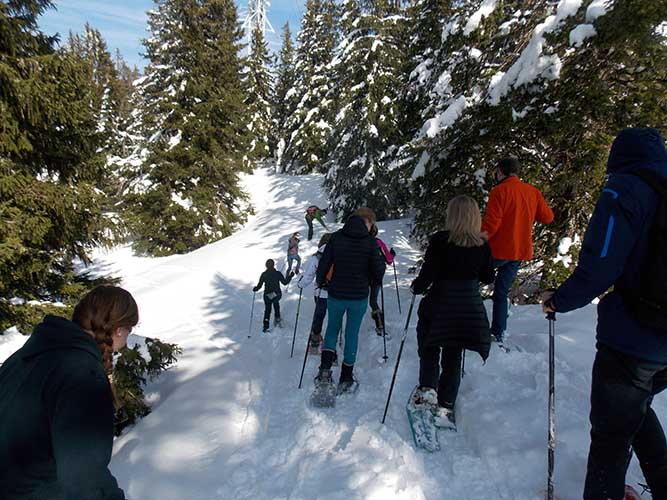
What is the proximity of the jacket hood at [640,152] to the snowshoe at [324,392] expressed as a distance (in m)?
3.79

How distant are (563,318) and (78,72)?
347 inches

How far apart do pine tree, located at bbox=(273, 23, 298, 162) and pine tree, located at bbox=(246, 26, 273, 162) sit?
4.39ft

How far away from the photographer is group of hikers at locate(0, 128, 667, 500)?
152 cm

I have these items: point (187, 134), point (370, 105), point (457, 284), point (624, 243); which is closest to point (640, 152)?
point (624, 243)

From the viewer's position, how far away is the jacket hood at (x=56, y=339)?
1558mm

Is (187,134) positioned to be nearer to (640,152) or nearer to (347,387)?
(347,387)

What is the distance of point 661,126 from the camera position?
5250 millimetres

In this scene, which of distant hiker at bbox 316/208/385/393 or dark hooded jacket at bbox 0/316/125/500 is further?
distant hiker at bbox 316/208/385/393

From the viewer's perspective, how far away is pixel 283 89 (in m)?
40.3

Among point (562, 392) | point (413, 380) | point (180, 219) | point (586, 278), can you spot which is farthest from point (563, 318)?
point (180, 219)

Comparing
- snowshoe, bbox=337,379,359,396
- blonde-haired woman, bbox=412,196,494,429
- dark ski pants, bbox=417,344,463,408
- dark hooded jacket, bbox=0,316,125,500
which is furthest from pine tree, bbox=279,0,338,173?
dark hooded jacket, bbox=0,316,125,500

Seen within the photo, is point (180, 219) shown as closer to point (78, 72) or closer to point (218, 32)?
point (218, 32)

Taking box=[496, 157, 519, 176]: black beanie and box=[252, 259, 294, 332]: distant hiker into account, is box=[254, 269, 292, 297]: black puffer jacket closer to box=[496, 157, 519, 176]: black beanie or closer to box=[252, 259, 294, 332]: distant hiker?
box=[252, 259, 294, 332]: distant hiker

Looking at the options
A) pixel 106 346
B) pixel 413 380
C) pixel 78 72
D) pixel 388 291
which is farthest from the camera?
pixel 388 291
